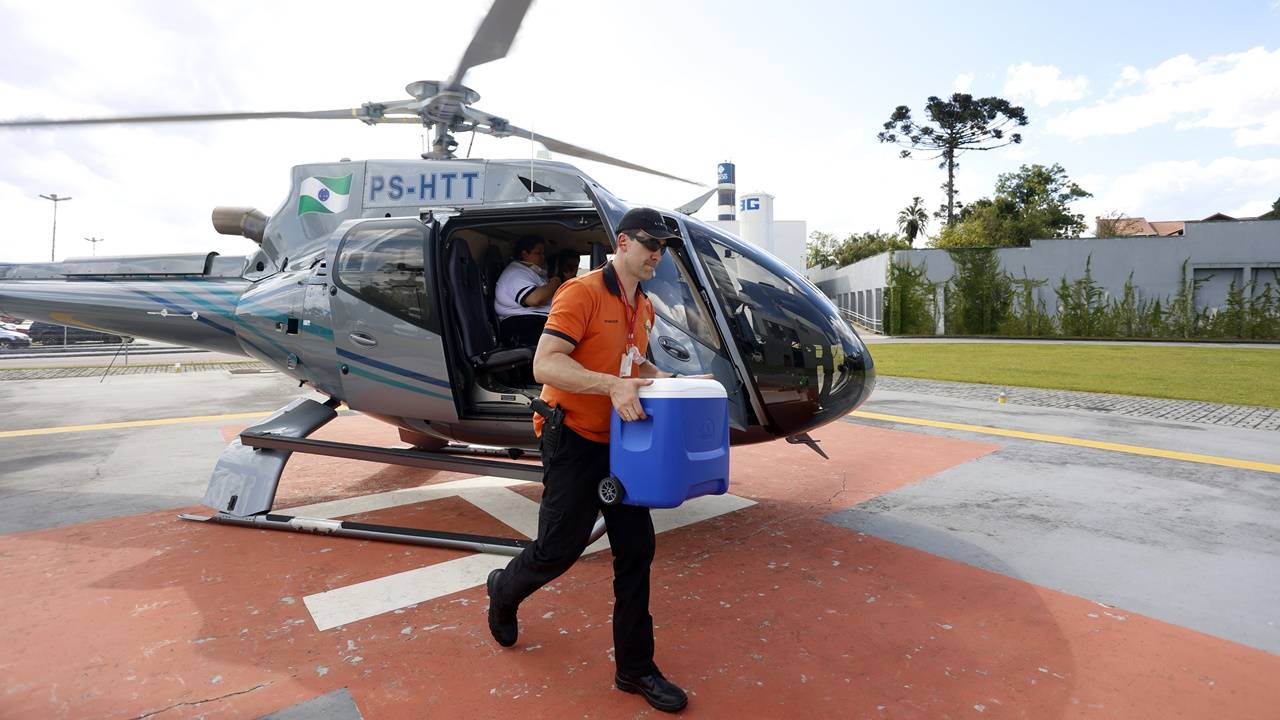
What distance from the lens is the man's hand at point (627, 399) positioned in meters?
2.09

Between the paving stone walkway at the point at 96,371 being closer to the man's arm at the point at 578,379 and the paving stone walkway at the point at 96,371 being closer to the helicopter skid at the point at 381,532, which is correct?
the helicopter skid at the point at 381,532

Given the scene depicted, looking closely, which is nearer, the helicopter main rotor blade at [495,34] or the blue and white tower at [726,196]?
the helicopter main rotor blade at [495,34]

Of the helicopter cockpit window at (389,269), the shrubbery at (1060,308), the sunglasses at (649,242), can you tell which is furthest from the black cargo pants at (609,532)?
the shrubbery at (1060,308)

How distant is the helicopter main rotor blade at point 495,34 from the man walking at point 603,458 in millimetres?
2397

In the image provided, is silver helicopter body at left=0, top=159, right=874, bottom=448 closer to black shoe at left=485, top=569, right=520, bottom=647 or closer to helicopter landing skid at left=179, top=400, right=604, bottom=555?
helicopter landing skid at left=179, top=400, right=604, bottom=555

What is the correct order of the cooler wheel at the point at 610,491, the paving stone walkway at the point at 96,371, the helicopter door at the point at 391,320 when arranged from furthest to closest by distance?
1. the paving stone walkway at the point at 96,371
2. the helicopter door at the point at 391,320
3. the cooler wheel at the point at 610,491

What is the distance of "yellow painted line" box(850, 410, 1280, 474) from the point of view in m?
5.68

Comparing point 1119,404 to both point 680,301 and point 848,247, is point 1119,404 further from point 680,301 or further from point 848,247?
point 848,247

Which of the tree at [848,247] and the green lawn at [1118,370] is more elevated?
the tree at [848,247]

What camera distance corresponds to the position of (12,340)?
26266 millimetres

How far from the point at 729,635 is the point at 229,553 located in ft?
9.77

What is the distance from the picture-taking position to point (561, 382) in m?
2.18

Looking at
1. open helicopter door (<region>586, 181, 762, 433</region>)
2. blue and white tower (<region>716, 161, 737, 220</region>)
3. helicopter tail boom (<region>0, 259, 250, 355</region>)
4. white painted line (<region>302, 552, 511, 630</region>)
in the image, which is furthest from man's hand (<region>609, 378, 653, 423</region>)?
blue and white tower (<region>716, 161, 737, 220</region>)

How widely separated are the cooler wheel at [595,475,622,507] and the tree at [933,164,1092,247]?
51.3m
